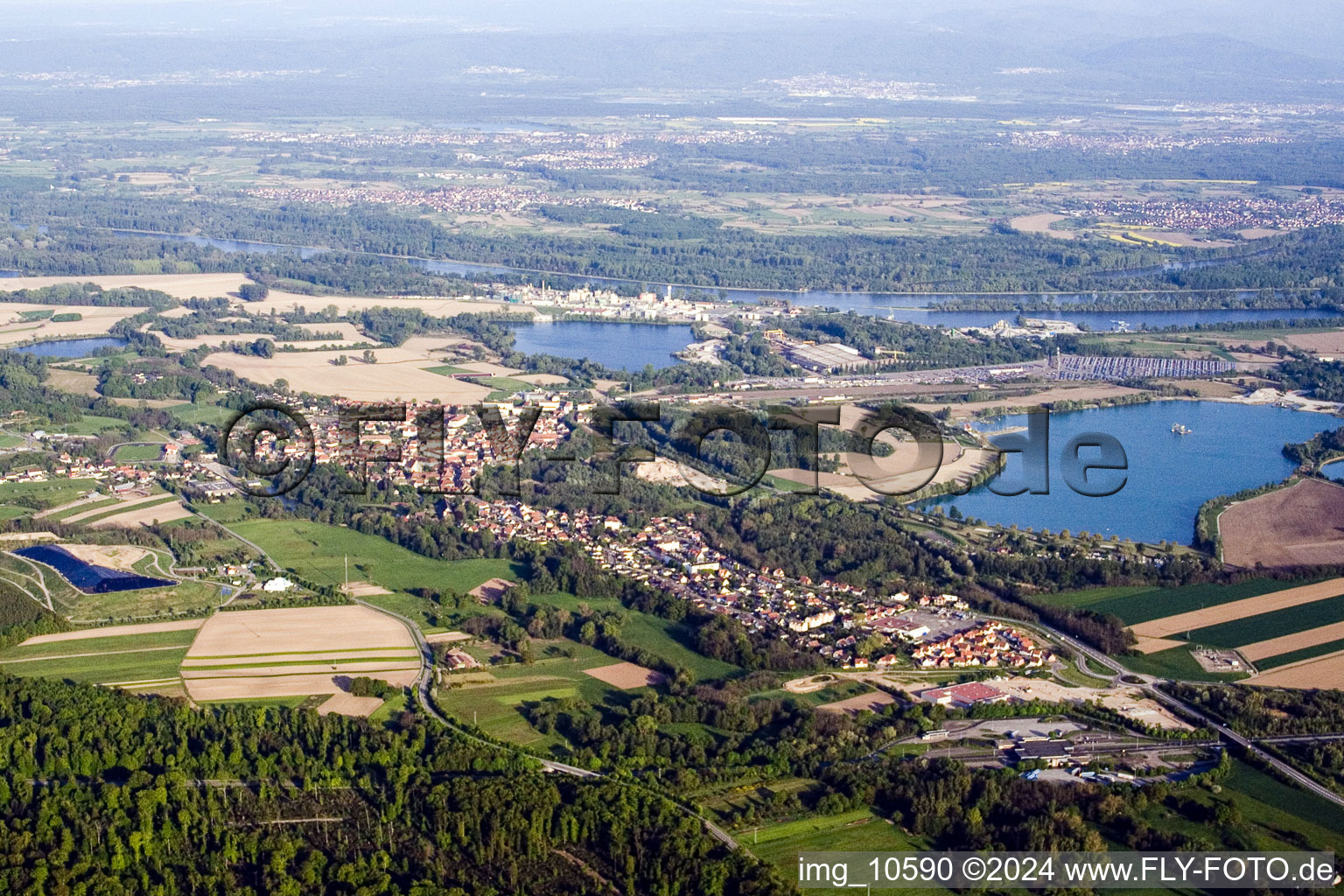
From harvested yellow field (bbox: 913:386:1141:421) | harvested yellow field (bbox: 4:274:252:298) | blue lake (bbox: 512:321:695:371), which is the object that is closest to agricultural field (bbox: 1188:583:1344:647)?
harvested yellow field (bbox: 913:386:1141:421)

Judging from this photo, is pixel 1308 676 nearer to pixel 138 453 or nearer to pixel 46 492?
pixel 46 492

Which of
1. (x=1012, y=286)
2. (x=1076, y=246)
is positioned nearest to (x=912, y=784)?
(x=1012, y=286)

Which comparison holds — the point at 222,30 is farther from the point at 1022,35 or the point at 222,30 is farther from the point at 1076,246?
the point at 1076,246

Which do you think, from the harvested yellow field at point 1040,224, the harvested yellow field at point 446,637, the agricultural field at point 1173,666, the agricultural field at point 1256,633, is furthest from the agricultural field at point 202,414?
the harvested yellow field at point 1040,224

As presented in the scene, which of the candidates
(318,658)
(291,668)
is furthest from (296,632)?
(291,668)

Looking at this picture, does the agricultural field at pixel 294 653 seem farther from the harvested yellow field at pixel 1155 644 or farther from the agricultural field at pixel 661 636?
the harvested yellow field at pixel 1155 644

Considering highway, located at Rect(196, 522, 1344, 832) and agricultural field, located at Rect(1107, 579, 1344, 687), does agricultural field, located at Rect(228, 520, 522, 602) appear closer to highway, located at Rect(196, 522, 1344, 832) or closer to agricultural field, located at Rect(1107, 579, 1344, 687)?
highway, located at Rect(196, 522, 1344, 832)
